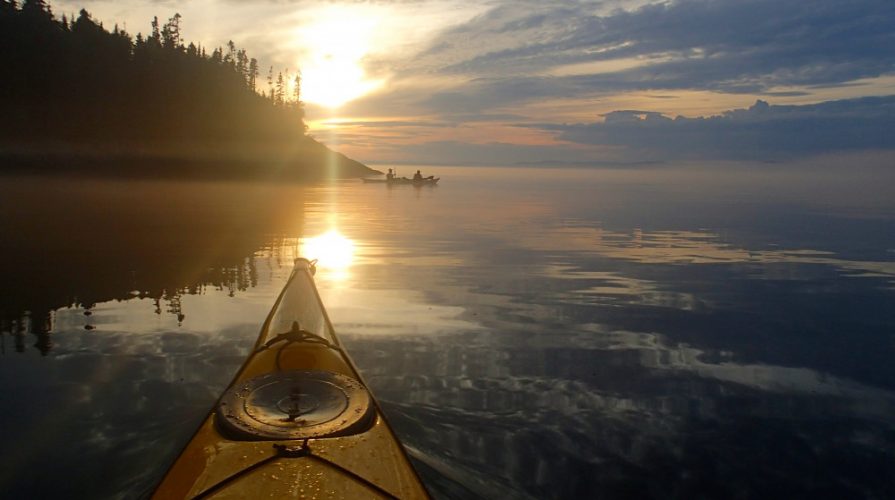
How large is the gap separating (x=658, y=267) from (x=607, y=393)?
14.5 m

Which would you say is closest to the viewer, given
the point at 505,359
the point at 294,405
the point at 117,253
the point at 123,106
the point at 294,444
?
the point at 294,444

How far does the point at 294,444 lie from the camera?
18.2 ft

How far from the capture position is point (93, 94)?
9362 cm

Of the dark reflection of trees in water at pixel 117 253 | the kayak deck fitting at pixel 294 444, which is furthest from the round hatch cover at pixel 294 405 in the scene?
the dark reflection of trees in water at pixel 117 253

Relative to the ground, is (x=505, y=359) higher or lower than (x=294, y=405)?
lower

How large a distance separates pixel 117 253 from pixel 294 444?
20.3 meters

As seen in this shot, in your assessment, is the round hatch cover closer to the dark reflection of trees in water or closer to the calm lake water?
the calm lake water

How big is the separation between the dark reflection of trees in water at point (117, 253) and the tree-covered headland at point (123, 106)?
52.6 metres

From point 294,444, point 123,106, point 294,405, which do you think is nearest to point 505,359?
point 294,405

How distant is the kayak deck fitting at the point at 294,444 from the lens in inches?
197

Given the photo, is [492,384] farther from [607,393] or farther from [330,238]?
[330,238]

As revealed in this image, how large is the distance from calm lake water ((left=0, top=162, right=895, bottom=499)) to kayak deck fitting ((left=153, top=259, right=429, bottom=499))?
1610 millimetres

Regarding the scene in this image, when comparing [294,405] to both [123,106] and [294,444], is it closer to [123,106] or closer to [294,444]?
[294,444]

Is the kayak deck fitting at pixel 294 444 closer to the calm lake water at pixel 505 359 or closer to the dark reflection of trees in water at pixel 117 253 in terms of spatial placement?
the calm lake water at pixel 505 359
